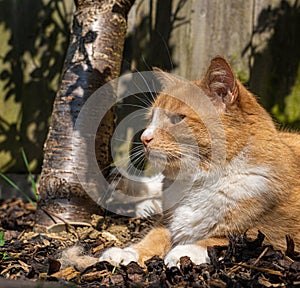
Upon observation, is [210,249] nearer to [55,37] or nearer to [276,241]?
[276,241]

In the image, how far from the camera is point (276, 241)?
259 centimetres

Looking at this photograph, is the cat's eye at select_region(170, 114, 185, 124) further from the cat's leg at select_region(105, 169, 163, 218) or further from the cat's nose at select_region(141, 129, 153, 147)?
the cat's leg at select_region(105, 169, 163, 218)

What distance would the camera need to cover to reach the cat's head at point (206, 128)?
2.75m

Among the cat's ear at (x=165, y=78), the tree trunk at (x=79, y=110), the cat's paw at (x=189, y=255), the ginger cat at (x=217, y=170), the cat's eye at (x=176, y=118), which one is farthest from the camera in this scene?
the tree trunk at (x=79, y=110)

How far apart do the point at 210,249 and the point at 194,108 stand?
814mm

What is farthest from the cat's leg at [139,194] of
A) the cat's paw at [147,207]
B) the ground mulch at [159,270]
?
the ground mulch at [159,270]

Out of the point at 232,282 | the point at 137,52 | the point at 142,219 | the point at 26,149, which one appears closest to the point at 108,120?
the point at 142,219

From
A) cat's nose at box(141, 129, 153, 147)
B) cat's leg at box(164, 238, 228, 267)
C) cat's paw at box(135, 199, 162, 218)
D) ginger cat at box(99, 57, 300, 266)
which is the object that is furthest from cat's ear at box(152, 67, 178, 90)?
cat's leg at box(164, 238, 228, 267)

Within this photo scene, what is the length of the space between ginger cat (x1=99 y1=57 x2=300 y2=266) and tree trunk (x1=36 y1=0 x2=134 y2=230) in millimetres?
643

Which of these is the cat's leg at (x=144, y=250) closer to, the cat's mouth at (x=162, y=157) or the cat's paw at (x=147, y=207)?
the cat's mouth at (x=162, y=157)

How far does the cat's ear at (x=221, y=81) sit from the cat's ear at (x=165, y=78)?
0.39 metres

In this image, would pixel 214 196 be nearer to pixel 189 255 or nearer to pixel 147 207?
pixel 189 255

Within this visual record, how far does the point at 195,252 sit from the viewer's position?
8.27 feet

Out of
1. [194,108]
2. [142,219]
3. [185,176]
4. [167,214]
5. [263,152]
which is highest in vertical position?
[194,108]
